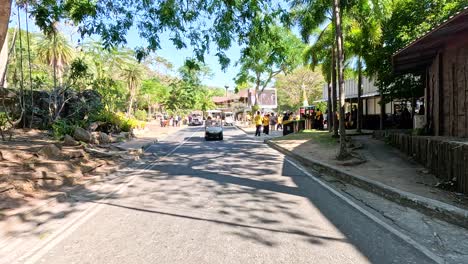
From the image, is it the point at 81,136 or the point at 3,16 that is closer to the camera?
the point at 3,16

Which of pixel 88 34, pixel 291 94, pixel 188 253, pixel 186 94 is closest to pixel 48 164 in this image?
pixel 88 34

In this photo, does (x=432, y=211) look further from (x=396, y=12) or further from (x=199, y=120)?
(x=199, y=120)

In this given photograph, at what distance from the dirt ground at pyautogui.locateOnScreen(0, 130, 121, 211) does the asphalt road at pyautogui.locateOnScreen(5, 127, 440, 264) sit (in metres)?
1.08

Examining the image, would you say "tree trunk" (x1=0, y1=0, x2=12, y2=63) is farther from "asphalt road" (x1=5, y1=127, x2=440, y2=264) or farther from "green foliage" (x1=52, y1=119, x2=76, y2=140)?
"green foliage" (x1=52, y1=119, x2=76, y2=140)

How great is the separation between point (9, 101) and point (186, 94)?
59131mm

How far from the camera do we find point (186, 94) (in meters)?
80.8

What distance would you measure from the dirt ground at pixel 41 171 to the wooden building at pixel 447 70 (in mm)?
9514

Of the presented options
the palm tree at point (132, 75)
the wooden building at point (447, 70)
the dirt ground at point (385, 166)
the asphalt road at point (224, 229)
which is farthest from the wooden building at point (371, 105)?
the palm tree at point (132, 75)

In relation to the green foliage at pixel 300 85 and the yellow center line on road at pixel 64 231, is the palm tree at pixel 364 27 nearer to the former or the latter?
the yellow center line on road at pixel 64 231

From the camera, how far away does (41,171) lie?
10.1 m

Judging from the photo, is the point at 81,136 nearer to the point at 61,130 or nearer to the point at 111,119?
the point at 61,130

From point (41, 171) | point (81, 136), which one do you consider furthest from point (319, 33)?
point (41, 171)

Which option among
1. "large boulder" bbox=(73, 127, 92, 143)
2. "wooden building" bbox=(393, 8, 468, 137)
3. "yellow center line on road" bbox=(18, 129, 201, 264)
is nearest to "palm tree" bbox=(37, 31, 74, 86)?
"large boulder" bbox=(73, 127, 92, 143)

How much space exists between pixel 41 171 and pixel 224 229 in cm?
630
